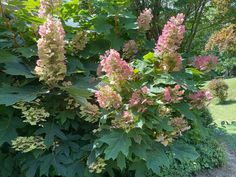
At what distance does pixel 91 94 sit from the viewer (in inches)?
96.3

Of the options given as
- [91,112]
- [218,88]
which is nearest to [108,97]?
[91,112]

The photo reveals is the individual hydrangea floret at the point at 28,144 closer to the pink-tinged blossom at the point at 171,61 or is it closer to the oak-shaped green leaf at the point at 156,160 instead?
the oak-shaped green leaf at the point at 156,160

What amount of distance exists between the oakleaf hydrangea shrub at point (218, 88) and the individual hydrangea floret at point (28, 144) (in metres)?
11.9

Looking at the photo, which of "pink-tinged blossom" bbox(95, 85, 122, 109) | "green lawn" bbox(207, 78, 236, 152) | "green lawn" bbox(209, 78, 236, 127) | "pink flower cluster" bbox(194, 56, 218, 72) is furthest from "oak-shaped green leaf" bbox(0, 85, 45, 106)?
"green lawn" bbox(209, 78, 236, 127)

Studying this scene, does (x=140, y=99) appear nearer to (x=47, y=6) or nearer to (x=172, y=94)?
(x=172, y=94)

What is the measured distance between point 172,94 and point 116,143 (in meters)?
0.47

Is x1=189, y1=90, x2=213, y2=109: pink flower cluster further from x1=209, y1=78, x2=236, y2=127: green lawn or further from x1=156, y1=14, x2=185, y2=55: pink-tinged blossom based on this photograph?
x1=209, y1=78, x2=236, y2=127: green lawn

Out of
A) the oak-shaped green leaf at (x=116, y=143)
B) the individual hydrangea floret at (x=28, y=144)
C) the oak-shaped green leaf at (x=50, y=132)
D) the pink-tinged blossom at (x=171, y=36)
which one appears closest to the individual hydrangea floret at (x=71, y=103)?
the oak-shaped green leaf at (x=50, y=132)

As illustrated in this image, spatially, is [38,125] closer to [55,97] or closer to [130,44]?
[55,97]

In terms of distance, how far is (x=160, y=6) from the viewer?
20.9 ft

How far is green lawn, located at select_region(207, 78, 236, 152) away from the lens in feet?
21.5

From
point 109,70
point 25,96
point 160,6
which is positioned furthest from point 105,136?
point 160,6

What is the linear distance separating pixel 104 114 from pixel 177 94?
48 cm

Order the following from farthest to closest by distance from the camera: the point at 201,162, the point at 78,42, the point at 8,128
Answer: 1. the point at 201,162
2. the point at 78,42
3. the point at 8,128
